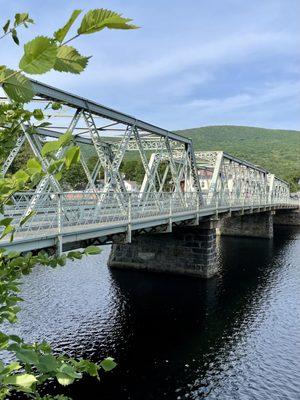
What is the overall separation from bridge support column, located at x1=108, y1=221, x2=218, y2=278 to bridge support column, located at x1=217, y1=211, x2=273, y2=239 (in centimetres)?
2783

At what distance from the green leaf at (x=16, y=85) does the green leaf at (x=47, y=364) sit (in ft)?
4.02

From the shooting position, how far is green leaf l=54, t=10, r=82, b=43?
1.19 metres

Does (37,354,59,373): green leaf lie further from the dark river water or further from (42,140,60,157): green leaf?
the dark river water

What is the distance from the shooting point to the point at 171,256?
31.8 metres

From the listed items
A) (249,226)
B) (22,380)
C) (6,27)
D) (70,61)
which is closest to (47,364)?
(22,380)

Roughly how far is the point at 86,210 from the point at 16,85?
26.3 metres

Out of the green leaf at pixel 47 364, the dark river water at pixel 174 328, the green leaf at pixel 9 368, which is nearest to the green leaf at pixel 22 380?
the green leaf at pixel 9 368

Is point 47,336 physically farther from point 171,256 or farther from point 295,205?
point 295,205

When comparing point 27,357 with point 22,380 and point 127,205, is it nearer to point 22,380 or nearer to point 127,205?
point 22,380

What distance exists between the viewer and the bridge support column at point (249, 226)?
193 ft

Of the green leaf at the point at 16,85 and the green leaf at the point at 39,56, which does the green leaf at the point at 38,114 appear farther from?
the green leaf at the point at 39,56

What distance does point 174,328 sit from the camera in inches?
820

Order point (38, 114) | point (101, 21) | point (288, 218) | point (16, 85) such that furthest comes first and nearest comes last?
point (288, 218)
point (38, 114)
point (16, 85)
point (101, 21)

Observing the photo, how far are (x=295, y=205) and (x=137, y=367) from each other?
7424 cm
